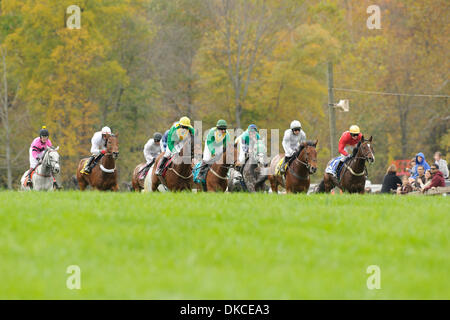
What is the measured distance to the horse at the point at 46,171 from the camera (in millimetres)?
25948

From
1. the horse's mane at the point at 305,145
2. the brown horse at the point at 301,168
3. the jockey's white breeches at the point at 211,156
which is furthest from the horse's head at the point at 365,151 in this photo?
the jockey's white breeches at the point at 211,156

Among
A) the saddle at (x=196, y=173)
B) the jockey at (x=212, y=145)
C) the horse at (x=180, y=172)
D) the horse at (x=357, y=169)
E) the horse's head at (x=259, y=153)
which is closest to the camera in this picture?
the horse at (x=180, y=172)

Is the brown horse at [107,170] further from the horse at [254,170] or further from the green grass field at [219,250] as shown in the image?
the green grass field at [219,250]

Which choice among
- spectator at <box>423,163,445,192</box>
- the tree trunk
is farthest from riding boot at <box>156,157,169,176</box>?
the tree trunk

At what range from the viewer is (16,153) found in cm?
5516

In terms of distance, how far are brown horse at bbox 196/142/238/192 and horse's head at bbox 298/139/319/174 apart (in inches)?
79.7

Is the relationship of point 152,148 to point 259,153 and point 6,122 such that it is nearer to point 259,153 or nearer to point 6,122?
point 259,153

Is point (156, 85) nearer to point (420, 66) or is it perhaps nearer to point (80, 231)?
point (420, 66)

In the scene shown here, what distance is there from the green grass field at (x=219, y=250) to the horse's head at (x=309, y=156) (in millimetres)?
8098

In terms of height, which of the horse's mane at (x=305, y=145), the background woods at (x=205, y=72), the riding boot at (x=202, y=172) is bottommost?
the riding boot at (x=202, y=172)

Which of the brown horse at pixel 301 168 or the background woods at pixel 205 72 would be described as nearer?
the brown horse at pixel 301 168

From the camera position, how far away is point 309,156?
24.2 metres

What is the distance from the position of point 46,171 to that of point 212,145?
221 inches

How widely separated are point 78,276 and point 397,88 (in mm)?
55885
